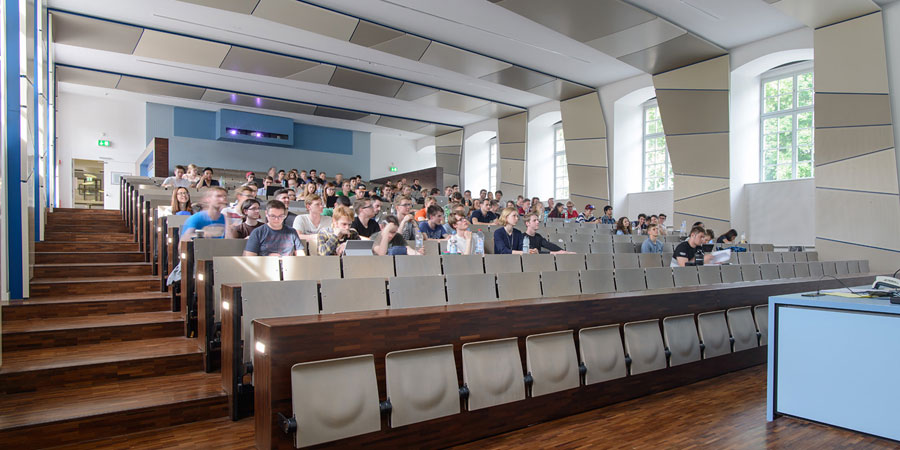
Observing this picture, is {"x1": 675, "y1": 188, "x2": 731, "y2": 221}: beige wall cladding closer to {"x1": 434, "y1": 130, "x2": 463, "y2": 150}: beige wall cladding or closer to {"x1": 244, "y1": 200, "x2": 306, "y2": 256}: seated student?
{"x1": 434, "y1": 130, "x2": 463, "y2": 150}: beige wall cladding

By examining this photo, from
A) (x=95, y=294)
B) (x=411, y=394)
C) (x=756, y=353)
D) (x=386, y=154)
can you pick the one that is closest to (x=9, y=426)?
(x=411, y=394)

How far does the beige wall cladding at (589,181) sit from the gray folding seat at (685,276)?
725 cm

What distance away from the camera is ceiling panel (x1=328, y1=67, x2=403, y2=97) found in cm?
1045

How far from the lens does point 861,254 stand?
23.9 feet

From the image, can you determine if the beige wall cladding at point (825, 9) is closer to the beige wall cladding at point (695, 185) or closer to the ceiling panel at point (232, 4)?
the beige wall cladding at point (695, 185)

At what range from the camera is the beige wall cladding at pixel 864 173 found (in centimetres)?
692

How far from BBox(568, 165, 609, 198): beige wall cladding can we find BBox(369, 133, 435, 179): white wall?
6.76 meters

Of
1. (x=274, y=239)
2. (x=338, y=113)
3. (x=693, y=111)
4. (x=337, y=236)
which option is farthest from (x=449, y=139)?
(x=274, y=239)

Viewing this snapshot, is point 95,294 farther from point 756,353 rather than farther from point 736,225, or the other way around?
point 736,225

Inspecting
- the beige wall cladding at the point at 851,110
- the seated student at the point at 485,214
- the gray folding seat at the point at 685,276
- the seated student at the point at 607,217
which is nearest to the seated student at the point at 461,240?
the gray folding seat at the point at 685,276

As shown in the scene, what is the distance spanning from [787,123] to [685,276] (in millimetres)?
6819

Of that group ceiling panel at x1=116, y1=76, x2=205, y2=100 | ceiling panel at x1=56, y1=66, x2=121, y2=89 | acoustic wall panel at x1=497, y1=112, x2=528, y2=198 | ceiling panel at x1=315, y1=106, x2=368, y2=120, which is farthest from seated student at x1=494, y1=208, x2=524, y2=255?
ceiling panel at x1=56, y1=66, x2=121, y2=89

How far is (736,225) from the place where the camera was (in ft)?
A: 30.0

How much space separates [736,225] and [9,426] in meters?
10.2
